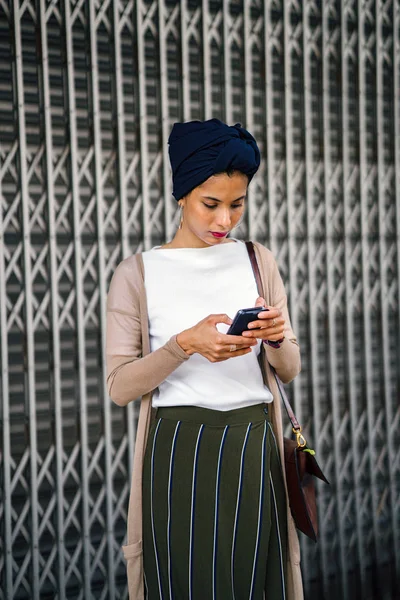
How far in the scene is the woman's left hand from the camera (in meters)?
1.65

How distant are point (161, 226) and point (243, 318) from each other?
218 centimetres

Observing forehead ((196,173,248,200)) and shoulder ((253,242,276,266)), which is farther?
shoulder ((253,242,276,266))

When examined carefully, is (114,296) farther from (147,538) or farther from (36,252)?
(36,252)

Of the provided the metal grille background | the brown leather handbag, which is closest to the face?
the brown leather handbag

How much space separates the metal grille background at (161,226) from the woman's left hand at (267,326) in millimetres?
1983

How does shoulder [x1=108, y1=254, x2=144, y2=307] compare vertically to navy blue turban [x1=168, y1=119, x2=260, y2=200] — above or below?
below

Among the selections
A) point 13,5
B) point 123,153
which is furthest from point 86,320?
point 13,5

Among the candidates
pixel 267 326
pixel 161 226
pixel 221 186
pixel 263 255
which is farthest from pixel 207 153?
pixel 161 226

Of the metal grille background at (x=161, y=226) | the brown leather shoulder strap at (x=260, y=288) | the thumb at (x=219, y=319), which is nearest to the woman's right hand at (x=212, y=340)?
the thumb at (x=219, y=319)

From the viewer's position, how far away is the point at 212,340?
1.62 m

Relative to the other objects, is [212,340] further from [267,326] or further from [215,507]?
[215,507]

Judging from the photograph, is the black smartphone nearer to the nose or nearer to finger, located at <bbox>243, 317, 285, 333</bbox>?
finger, located at <bbox>243, 317, 285, 333</bbox>

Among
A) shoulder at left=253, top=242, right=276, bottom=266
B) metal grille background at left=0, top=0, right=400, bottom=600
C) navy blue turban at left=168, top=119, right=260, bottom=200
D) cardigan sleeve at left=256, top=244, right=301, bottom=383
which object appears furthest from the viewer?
metal grille background at left=0, top=0, right=400, bottom=600

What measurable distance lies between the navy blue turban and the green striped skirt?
0.65 metres
